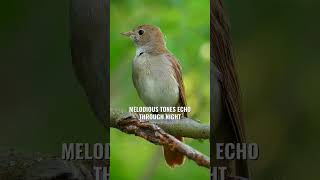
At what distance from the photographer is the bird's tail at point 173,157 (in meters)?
3.04

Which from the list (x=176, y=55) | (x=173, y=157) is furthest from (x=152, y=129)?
(x=176, y=55)

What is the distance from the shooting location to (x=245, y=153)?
120 inches

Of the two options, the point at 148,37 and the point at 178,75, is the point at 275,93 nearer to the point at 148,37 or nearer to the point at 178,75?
the point at 178,75

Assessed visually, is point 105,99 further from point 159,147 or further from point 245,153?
point 245,153

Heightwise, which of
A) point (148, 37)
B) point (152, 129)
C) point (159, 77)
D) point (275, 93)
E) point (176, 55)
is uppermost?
point (148, 37)

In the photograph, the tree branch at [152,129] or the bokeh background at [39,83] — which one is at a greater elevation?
the bokeh background at [39,83]

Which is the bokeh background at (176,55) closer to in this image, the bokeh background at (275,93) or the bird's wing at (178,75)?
the bird's wing at (178,75)

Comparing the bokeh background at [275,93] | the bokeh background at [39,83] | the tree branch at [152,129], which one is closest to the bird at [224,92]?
the bokeh background at [275,93]

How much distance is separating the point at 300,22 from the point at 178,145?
1.10 metres

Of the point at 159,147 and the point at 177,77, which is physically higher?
the point at 177,77

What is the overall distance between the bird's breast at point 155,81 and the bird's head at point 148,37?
0.07m

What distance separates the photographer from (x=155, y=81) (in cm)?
305

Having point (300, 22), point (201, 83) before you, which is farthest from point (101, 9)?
point (300, 22)

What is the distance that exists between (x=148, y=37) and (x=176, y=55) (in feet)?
0.69
